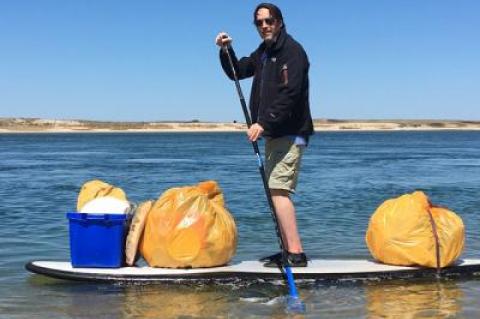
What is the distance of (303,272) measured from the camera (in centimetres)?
634

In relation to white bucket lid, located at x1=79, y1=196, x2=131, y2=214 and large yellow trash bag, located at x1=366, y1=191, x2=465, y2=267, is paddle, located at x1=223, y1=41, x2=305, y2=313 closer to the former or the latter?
large yellow trash bag, located at x1=366, y1=191, x2=465, y2=267

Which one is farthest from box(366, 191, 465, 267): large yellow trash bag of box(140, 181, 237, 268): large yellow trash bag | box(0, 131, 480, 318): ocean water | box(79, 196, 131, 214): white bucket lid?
box(79, 196, 131, 214): white bucket lid

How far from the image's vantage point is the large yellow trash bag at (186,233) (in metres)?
6.27

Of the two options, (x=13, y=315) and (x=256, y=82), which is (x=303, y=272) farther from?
(x=13, y=315)

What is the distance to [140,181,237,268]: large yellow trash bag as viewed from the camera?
6270 millimetres

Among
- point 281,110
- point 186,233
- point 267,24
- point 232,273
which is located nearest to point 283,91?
point 281,110

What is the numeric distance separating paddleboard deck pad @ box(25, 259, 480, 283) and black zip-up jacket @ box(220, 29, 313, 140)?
1300 mm

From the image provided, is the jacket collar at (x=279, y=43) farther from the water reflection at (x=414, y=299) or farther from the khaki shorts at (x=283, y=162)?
the water reflection at (x=414, y=299)

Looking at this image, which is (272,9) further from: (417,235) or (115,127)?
(115,127)

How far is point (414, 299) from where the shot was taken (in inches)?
229

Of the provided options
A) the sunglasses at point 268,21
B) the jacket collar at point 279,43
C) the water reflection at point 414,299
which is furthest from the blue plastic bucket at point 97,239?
the water reflection at point 414,299

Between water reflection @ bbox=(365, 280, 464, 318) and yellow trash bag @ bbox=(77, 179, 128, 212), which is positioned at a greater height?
yellow trash bag @ bbox=(77, 179, 128, 212)

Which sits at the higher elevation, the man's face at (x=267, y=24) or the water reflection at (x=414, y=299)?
the man's face at (x=267, y=24)

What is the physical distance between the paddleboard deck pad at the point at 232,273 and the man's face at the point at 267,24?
219cm
